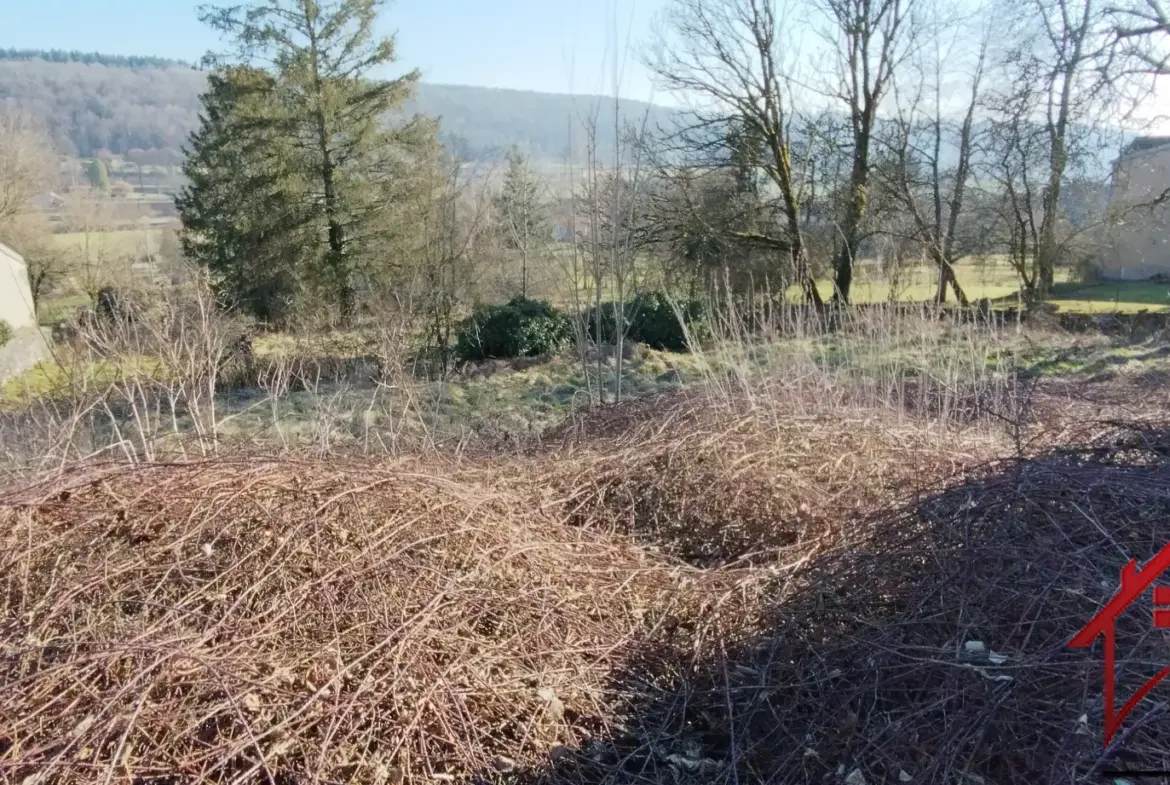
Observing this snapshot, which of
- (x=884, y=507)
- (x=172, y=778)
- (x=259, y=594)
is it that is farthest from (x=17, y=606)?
(x=884, y=507)

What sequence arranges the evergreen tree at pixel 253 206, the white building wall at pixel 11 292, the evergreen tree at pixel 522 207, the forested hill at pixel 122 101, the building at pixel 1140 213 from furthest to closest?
1. the forested hill at pixel 122 101
2. the white building wall at pixel 11 292
3. the evergreen tree at pixel 253 206
4. the evergreen tree at pixel 522 207
5. the building at pixel 1140 213

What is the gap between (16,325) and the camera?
62.8 feet

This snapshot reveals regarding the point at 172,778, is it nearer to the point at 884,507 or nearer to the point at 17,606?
the point at 17,606

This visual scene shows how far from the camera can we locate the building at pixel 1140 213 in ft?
47.2

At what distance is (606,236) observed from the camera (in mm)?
7977

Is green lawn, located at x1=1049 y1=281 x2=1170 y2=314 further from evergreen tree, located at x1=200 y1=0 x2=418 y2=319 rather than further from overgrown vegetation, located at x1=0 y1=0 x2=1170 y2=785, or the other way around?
evergreen tree, located at x1=200 y1=0 x2=418 y2=319

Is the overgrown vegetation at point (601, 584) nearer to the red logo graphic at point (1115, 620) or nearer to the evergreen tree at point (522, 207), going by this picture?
the red logo graphic at point (1115, 620)

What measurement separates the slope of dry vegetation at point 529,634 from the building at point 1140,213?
13.1m

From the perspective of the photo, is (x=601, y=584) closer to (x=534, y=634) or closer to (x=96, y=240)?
(x=534, y=634)

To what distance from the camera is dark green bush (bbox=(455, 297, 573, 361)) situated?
13.4 metres

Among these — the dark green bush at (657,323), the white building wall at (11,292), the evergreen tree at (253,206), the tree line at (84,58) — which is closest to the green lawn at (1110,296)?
the dark green bush at (657,323)

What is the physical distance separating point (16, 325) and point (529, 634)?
2143 centimetres

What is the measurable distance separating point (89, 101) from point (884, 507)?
76.5 metres

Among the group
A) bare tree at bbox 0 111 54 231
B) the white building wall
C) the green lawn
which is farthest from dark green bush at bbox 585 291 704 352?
bare tree at bbox 0 111 54 231
